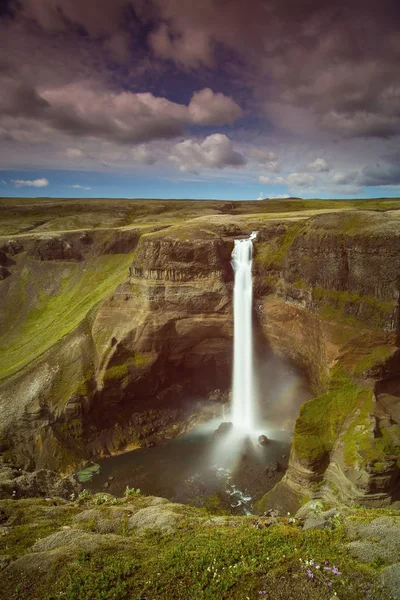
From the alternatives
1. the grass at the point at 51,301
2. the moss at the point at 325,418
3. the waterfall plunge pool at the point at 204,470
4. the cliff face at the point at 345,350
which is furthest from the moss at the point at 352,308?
the grass at the point at 51,301

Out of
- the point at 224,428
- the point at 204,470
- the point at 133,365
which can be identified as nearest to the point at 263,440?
the point at 224,428

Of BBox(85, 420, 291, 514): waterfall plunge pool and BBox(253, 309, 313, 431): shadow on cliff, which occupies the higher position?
BBox(253, 309, 313, 431): shadow on cliff

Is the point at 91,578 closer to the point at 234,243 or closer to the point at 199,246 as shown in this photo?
the point at 199,246

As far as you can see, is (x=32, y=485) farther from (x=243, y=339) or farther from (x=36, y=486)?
(x=243, y=339)

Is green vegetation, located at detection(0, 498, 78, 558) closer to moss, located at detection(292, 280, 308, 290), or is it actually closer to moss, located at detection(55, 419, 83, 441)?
Result: moss, located at detection(55, 419, 83, 441)

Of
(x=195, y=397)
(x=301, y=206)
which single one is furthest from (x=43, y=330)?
(x=301, y=206)

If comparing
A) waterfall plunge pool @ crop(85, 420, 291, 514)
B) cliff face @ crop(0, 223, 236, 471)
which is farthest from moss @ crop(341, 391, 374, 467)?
cliff face @ crop(0, 223, 236, 471)

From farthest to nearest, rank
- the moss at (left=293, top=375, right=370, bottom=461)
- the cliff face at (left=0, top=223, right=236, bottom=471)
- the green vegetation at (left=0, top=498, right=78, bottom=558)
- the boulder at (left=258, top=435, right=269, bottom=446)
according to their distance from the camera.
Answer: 1. the cliff face at (left=0, top=223, right=236, bottom=471)
2. the boulder at (left=258, top=435, right=269, bottom=446)
3. the moss at (left=293, top=375, right=370, bottom=461)
4. the green vegetation at (left=0, top=498, right=78, bottom=558)
